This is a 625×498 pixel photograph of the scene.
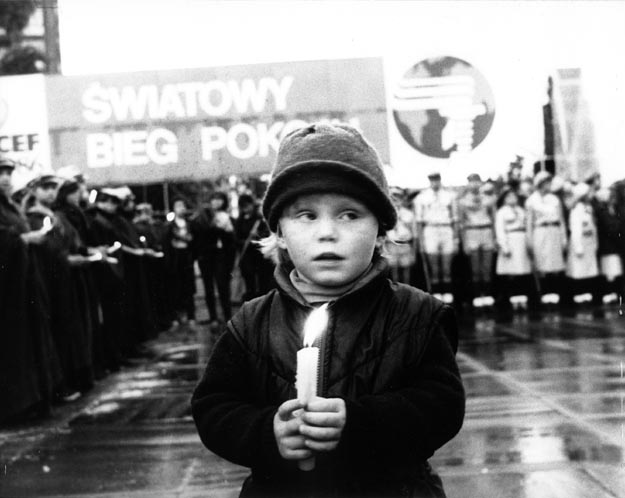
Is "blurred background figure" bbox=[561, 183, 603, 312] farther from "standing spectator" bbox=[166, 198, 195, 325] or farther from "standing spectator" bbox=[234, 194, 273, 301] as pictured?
"standing spectator" bbox=[166, 198, 195, 325]

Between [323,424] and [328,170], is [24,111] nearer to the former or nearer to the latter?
[328,170]

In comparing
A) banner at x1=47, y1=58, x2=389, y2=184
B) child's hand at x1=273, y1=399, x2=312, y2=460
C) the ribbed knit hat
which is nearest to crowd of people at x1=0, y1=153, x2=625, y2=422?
banner at x1=47, y1=58, x2=389, y2=184

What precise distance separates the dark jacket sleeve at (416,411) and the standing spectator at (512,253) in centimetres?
804

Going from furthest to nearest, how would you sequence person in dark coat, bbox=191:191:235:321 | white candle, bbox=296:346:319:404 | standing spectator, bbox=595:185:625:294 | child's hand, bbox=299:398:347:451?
1. standing spectator, bbox=595:185:625:294
2. person in dark coat, bbox=191:191:235:321
3. child's hand, bbox=299:398:347:451
4. white candle, bbox=296:346:319:404

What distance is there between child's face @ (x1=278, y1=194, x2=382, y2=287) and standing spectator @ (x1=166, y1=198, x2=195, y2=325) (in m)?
8.06

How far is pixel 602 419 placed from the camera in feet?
15.9

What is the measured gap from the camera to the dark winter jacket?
71.7 inches

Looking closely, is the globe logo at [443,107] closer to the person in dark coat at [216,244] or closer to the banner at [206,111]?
the banner at [206,111]


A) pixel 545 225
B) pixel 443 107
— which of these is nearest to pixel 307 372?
pixel 443 107

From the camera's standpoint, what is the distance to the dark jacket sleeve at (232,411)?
182 centimetres

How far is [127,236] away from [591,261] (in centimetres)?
442

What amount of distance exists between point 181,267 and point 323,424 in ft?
29.4

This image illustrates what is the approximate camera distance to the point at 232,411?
6.09ft

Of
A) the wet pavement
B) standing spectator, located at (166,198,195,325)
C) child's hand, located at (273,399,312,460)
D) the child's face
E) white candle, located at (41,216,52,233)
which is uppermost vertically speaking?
the child's face
